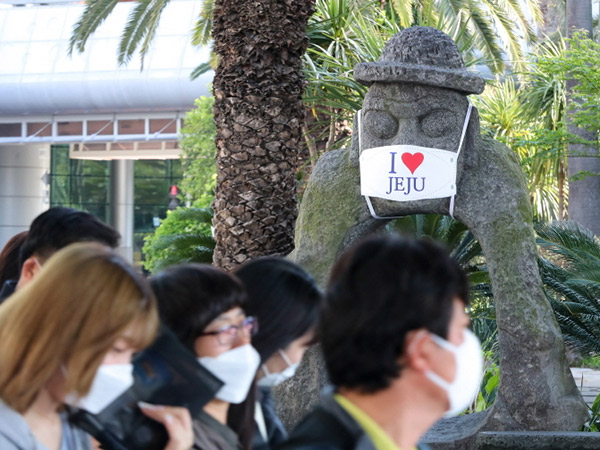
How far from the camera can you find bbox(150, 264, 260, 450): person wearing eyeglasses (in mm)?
2570

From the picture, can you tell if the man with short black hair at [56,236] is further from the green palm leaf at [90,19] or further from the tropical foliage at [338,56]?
the green palm leaf at [90,19]

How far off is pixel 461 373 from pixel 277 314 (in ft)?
3.16

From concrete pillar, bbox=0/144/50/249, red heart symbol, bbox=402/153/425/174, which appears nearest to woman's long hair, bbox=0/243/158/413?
red heart symbol, bbox=402/153/425/174

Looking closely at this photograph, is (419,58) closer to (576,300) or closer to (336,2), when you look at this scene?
(576,300)

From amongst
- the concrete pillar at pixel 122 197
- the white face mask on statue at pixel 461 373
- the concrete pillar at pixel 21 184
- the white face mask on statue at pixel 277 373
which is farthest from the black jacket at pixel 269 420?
the concrete pillar at pixel 122 197

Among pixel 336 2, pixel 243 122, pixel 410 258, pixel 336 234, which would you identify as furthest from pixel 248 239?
pixel 410 258

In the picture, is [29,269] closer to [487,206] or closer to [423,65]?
[423,65]

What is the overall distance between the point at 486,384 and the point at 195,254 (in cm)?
362

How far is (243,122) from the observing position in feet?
26.6

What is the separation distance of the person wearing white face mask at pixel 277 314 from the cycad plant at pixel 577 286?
538cm

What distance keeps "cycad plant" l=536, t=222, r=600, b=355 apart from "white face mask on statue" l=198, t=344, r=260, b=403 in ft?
18.6

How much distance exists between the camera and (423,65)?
639 centimetres

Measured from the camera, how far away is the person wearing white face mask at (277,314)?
110 inches

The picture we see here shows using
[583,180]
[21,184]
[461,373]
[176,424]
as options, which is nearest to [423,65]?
[176,424]
